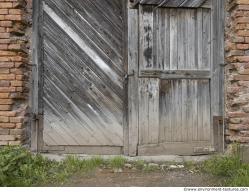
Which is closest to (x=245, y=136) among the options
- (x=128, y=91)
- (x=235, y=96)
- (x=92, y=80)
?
(x=235, y=96)

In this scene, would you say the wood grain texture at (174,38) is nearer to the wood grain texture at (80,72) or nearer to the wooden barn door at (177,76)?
the wooden barn door at (177,76)

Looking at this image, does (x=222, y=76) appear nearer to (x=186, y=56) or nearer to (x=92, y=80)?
(x=186, y=56)

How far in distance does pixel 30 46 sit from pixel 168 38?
75.0 inches

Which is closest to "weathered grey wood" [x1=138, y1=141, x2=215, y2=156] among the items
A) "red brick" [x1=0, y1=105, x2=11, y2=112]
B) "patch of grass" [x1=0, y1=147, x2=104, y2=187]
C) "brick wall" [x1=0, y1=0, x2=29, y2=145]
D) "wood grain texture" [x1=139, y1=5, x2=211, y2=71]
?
"patch of grass" [x1=0, y1=147, x2=104, y2=187]

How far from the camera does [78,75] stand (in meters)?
5.11

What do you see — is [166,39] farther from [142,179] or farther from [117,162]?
[142,179]

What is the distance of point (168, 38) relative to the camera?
512 centimetres

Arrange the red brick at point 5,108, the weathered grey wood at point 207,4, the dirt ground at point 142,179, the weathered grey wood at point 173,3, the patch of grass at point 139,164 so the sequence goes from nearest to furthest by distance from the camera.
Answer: the dirt ground at point 142,179 < the red brick at point 5,108 < the patch of grass at point 139,164 < the weathered grey wood at point 173,3 < the weathered grey wood at point 207,4

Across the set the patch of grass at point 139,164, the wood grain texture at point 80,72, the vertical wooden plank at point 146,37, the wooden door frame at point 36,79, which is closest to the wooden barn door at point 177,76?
the vertical wooden plank at point 146,37

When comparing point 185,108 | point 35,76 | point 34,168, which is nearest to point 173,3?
point 185,108

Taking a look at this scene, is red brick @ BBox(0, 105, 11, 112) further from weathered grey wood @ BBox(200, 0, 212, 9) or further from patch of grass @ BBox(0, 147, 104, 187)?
weathered grey wood @ BBox(200, 0, 212, 9)

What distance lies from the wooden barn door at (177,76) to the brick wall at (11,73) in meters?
1.47

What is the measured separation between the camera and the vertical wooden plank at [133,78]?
508 cm

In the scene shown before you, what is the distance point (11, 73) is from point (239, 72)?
116 inches
